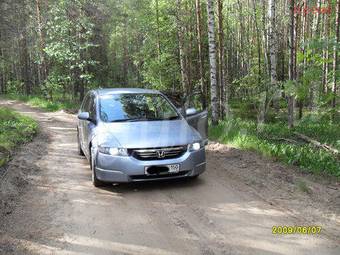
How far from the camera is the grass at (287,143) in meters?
7.99

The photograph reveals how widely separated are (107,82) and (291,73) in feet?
76.7

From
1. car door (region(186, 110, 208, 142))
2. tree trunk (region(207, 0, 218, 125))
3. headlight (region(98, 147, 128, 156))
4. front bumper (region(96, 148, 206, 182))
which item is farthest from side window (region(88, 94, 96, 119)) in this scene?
tree trunk (region(207, 0, 218, 125))

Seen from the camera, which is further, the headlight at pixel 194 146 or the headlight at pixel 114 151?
the headlight at pixel 194 146

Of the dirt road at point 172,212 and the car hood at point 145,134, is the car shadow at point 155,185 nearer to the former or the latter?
the dirt road at point 172,212

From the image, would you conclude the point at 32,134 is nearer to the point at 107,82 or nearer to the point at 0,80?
the point at 107,82

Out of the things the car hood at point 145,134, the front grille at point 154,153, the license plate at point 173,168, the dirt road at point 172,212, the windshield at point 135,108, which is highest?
the windshield at point 135,108

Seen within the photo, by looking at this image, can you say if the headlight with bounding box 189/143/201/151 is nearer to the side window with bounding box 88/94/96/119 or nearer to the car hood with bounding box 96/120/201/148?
the car hood with bounding box 96/120/201/148

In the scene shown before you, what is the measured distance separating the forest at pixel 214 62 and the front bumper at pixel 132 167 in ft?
8.71

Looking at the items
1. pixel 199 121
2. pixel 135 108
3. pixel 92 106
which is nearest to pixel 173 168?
pixel 135 108

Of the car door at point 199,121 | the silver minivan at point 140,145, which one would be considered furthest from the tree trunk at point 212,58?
the silver minivan at point 140,145

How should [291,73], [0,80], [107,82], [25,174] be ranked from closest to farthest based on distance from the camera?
[25,174] < [291,73] < [107,82] < [0,80]

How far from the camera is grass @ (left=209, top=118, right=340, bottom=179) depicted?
7.99 m

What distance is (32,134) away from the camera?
1348cm

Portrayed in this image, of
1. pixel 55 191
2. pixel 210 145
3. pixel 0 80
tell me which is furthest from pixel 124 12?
pixel 55 191
